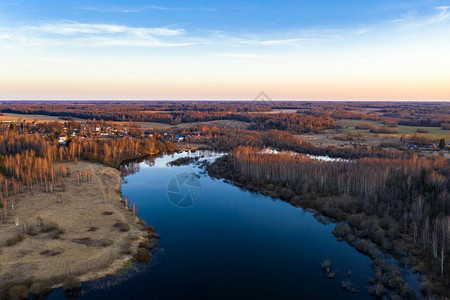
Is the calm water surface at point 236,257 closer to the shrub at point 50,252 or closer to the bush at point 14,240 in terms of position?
the shrub at point 50,252

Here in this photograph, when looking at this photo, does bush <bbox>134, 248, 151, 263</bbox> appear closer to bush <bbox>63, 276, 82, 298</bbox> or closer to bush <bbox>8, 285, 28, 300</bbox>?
bush <bbox>63, 276, 82, 298</bbox>

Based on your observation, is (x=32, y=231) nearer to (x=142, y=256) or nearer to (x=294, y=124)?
(x=142, y=256)

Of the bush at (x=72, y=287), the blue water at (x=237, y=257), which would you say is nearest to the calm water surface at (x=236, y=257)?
the blue water at (x=237, y=257)

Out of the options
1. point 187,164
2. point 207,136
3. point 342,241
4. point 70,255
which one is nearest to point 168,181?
point 187,164

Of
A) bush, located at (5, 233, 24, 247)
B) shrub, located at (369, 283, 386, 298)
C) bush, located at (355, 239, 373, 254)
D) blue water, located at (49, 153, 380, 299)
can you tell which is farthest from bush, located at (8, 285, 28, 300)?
bush, located at (355, 239, 373, 254)

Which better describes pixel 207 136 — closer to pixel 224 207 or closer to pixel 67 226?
pixel 224 207

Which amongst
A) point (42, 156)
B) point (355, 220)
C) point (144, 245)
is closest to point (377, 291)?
point (355, 220)

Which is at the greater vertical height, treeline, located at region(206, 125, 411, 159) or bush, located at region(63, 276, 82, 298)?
treeline, located at region(206, 125, 411, 159)
